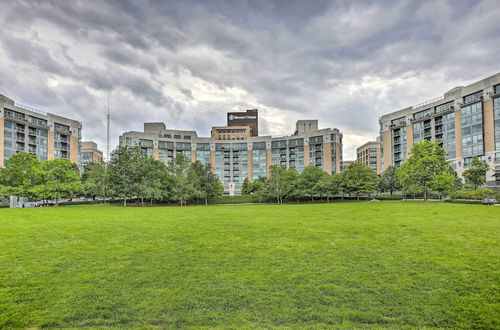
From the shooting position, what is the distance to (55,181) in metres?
48.4

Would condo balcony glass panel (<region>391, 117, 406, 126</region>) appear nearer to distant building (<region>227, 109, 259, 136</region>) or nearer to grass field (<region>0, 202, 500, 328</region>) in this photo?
distant building (<region>227, 109, 259, 136</region>)

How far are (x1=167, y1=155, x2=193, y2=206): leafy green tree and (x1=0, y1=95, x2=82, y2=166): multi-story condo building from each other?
155ft

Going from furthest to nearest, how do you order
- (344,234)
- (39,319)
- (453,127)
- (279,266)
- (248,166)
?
(248,166) < (453,127) < (344,234) < (279,266) < (39,319)

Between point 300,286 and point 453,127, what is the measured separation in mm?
90888

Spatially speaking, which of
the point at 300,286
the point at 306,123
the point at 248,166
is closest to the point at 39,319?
the point at 300,286

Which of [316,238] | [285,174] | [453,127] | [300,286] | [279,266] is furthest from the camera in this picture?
[453,127]

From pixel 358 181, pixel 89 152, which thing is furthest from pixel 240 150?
pixel 89 152

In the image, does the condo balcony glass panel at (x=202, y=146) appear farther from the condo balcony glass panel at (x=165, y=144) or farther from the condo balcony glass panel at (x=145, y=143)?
the condo balcony glass panel at (x=145, y=143)

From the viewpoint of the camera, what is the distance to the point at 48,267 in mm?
8750

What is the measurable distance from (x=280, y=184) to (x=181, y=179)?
24.9m

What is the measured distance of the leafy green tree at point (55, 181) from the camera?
47.3 m

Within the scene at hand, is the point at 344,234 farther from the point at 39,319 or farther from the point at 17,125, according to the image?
the point at 17,125

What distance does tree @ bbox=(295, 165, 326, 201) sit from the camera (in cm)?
6506

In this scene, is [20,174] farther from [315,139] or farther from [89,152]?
[89,152]
